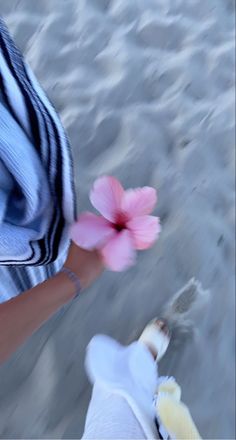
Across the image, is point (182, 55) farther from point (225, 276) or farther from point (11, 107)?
point (11, 107)

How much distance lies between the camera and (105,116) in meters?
1.64

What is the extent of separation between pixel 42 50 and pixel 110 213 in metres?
1.05

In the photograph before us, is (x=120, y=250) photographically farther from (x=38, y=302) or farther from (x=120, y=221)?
(x=38, y=302)

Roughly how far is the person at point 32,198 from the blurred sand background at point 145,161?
36 centimetres

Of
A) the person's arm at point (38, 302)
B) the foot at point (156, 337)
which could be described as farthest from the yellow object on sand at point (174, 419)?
the person's arm at point (38, 302)

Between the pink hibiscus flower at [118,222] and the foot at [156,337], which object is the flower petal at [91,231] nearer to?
the pink hibiscus flower at [118,222]

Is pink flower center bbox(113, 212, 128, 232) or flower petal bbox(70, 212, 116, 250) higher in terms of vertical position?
pink flower center bbox(113, 212, 128, 232)

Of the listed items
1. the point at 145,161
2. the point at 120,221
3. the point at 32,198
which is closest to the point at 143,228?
the point at 120,221

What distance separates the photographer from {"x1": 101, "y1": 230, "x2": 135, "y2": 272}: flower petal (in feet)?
2.66

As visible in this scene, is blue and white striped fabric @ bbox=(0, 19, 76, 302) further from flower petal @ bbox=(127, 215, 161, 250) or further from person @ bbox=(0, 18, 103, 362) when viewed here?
flower petal @ bbox=(127, 215, 161, 250)

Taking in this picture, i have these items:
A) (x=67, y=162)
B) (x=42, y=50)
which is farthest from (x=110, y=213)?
(x=42, y=50)

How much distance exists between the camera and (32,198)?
2.66ft

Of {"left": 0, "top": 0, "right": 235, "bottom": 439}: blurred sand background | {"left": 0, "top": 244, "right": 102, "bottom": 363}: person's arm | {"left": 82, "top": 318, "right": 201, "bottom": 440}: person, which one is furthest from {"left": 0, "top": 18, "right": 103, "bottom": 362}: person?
{"left": 0, "top": 0, "right": 235, "bottom": 439}: blurred sand background

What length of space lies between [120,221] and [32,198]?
127 millimetres
